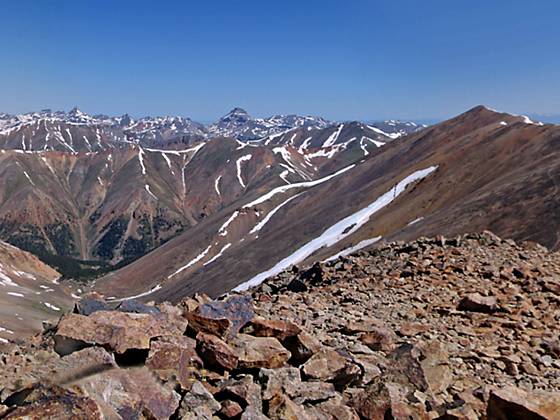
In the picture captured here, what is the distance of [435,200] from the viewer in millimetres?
89438

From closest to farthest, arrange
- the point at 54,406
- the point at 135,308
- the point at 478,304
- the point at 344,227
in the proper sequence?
the point at 54,406 < the point at 135,308 < the point at 478,304 < the point at 344,227

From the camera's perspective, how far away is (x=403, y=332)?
1384 centimetres

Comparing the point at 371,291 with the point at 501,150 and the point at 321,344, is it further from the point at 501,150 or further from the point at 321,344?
the point at 501,150

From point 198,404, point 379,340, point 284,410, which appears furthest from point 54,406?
point 379,340

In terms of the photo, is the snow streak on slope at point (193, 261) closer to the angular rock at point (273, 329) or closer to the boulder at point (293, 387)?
the angular rock at point (273, 329)

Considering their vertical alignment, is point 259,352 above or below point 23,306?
above

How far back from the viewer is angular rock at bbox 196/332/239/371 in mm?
9586

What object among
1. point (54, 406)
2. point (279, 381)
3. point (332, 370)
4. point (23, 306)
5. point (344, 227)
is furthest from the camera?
point (23, 306)

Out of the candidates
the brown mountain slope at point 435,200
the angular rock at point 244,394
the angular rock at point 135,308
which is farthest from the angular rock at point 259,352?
the brown mountain slope at point 435,200

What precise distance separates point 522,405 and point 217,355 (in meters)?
5.69

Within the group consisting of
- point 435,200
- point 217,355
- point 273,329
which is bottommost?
point 435,200

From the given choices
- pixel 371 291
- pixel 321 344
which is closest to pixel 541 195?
pixel 371 291

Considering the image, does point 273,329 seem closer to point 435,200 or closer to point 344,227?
point 435,200

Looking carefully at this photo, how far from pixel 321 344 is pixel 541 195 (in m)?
53.8
